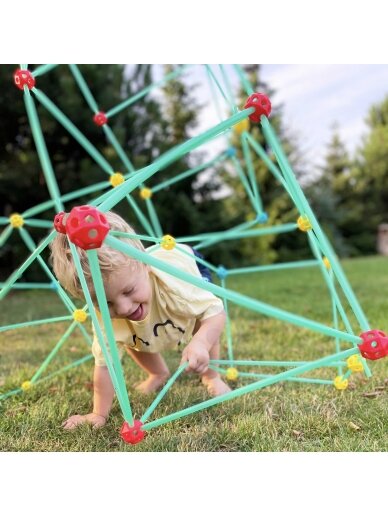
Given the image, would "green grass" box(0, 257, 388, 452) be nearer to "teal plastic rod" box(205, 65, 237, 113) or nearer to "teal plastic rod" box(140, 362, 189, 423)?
"teal plastic rod" box(140, 362, 189, 423)

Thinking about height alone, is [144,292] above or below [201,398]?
above

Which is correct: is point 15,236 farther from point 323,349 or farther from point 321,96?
point 321,96

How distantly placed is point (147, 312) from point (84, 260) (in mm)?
296

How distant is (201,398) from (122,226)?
0.57 meters

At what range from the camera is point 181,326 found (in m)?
1.66

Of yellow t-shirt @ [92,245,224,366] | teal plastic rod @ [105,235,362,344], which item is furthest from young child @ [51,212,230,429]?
teal plastic rod @ [105,235,362,344]

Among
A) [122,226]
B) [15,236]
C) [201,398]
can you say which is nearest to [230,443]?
[201,398]

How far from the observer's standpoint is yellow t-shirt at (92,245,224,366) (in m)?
1.57

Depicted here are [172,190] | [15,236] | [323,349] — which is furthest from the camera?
[172,190]

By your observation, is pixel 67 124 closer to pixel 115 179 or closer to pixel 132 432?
pixel 115 179

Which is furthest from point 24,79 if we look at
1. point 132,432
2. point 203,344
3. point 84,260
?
point 132,432

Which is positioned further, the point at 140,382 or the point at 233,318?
the point at 233,318
